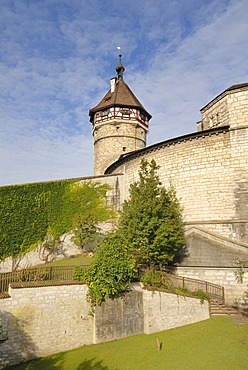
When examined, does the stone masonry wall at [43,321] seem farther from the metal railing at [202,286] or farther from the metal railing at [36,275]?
the metal railing at [202,286]

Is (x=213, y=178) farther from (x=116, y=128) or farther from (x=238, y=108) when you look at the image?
(x=116, y=128)

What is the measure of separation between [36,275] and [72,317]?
2.07m

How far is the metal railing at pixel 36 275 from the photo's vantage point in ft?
34.3

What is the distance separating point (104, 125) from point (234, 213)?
19.6 meters

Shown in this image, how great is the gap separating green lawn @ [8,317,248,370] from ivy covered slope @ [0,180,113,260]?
1027 centimetres

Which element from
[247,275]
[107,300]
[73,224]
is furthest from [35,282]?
[73,224]

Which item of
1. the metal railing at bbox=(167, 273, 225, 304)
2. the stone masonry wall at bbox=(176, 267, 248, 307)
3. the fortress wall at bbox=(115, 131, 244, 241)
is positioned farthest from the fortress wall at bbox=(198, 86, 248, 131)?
the metal railing at bbox=(167, 273, 225, 304)

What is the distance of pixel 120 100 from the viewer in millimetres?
32188

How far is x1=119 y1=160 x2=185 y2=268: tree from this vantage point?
13.1 m

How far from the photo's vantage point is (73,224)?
21453 mm

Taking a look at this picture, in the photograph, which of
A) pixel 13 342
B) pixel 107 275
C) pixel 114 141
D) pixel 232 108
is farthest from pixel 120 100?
pixel 13 342

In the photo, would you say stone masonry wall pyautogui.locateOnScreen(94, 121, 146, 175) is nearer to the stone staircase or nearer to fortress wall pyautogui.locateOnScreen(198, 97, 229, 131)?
fortress wall pyautogui.locateOnScreen(198, 97, 229, 131)

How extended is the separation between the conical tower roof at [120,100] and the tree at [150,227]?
1975cm

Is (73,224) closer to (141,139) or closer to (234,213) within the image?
(234,213)
